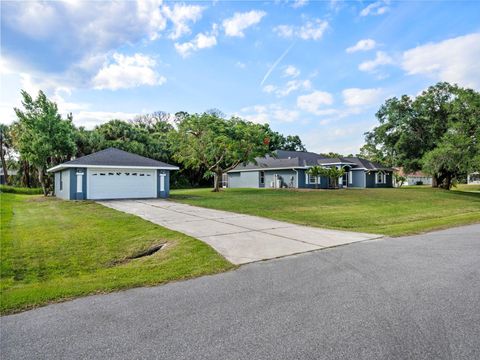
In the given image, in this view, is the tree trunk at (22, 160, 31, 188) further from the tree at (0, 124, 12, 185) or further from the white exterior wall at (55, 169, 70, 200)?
the white exterior wall at (55, 169, 70, 200)

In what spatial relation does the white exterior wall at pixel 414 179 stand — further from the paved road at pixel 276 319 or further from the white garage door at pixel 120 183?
the paved road at pixel 276 319

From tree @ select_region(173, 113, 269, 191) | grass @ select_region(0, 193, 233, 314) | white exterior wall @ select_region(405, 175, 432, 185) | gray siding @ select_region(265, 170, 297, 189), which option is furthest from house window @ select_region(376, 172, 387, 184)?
grass @ select_region(0, 193, 233, 314)

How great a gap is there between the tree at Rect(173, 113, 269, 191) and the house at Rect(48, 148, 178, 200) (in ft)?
17.4

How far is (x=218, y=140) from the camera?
26.3 metres

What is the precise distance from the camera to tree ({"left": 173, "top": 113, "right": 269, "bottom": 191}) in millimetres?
26578

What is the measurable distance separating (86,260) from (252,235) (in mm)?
4235

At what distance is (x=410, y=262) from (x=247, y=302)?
12.0 ft

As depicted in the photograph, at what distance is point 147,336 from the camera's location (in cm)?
334

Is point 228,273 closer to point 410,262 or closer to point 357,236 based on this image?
point 410,262

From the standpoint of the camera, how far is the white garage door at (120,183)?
20703 mm

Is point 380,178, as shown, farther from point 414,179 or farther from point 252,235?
point 252,235

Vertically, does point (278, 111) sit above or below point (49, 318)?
above

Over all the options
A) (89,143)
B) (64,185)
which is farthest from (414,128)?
(64,185)

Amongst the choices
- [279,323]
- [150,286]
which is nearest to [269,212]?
[150,286]
